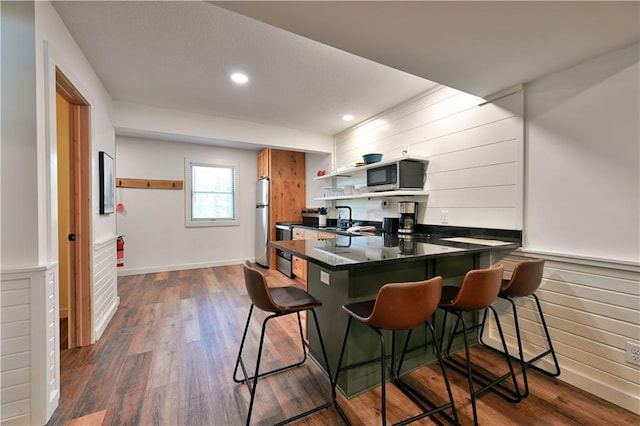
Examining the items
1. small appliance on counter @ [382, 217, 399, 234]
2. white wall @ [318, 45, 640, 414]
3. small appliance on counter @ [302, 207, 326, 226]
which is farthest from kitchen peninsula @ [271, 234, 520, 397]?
small appliance on counter @ [302, 207, 326, 226]

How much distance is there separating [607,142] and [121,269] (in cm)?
617

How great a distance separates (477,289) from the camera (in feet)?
5.00

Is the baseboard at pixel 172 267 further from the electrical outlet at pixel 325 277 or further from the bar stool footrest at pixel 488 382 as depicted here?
the bar stool footrest at pixel 488 382

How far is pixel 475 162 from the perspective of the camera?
2.51 metres

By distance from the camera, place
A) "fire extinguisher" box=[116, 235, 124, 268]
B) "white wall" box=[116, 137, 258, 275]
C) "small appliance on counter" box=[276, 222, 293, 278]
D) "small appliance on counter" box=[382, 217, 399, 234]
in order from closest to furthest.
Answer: "small appliance on counter" box=[382, 217, 399, 234] < "fire extinguisher" box=[116, 235, 124, 268] < "small appliance on counter" box=[276, 222, 293, 278] < "white wall" box=[116, 137, 258, 275]

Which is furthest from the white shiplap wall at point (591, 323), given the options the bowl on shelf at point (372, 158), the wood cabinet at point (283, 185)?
the wood cabinet at point (283, 185)

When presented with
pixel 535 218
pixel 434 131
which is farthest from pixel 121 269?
pixel 535 218

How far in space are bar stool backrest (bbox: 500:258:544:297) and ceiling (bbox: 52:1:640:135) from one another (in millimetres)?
1357

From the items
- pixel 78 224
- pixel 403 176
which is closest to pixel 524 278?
pixel 403 176

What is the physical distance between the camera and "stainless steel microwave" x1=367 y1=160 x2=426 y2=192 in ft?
9.53

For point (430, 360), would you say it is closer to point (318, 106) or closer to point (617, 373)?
point (617, 373)

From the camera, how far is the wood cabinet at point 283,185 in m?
5.04

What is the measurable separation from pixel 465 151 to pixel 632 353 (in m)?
1.81

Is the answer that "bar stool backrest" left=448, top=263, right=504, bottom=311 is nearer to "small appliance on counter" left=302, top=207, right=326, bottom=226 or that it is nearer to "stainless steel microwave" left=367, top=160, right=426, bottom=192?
"stainless steel microwave" left=367, top=160, right=426, bottom=192
